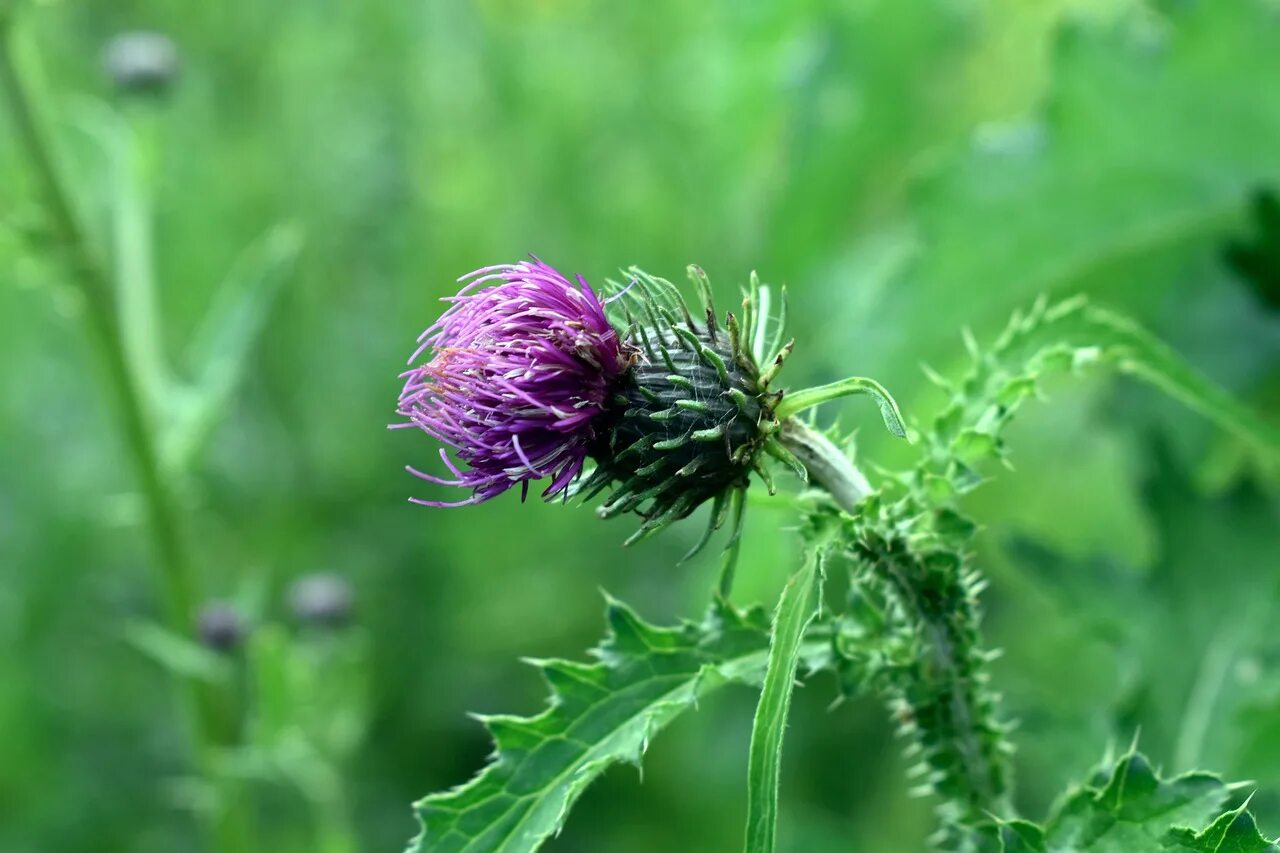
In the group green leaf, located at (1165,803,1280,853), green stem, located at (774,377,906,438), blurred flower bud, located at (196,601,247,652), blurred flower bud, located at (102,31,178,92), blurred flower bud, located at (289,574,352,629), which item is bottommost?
green leaf, located at (1165,803,1280,853)

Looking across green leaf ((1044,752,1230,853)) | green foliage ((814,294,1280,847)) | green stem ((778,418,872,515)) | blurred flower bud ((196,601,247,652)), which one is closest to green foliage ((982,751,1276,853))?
green leaf ((1044,752,1230,853))

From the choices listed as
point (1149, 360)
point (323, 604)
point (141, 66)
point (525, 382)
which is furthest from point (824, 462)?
point (141, 66)

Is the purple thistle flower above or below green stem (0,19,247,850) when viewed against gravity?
below

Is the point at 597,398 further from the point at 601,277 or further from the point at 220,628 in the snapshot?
the point at 601,277

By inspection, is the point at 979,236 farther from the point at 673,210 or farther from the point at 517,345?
the point at 673,210

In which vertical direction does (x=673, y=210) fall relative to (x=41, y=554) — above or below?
above

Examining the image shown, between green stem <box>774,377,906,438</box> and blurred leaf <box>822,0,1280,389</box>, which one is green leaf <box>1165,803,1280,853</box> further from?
blurred leaf <box>822,0,1280,389</box>

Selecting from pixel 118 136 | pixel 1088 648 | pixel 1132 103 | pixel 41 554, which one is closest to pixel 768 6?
pixel 1132 103
